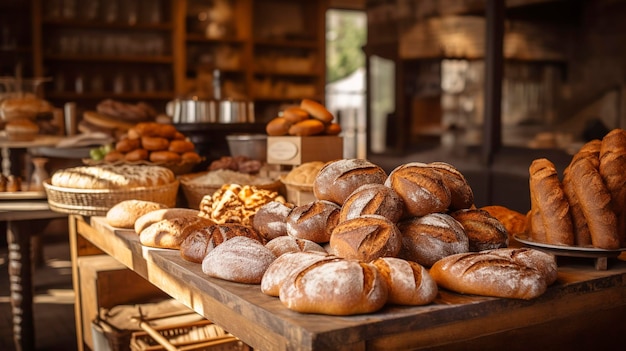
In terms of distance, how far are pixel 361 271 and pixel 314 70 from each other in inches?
270

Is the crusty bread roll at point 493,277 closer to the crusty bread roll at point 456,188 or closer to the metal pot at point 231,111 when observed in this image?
the crusty bread roll at point 456,188

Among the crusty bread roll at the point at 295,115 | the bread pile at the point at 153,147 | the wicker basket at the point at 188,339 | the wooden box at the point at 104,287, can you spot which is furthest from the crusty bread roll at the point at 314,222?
the bread pile at the point at 153,147

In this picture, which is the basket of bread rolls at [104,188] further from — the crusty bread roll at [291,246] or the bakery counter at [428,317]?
the crusty bread roll at [291,246]

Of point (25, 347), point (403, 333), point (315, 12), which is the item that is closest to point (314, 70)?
point (315, 12)

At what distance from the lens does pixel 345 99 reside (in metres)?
10.9

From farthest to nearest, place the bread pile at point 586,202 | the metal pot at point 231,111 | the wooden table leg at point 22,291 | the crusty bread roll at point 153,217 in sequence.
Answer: the metal pot at point 231,111 → the wooden table leg at point 22,291 → the crusty bread roll at point 153,217 → the bread pile at point 586,202

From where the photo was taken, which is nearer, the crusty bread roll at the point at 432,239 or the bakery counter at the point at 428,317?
the bakery counter at the point at 428,317

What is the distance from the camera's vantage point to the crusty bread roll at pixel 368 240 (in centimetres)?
132

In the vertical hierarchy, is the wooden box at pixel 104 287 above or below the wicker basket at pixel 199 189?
below

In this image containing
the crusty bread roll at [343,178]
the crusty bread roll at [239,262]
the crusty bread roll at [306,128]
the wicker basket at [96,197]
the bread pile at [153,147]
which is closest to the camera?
the crusty bread roll at [239,262]

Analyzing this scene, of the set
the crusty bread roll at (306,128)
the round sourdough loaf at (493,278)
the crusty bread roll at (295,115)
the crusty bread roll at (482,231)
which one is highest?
the crusty bread roll at (295,115)

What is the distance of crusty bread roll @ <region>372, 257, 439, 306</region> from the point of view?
3.99ft

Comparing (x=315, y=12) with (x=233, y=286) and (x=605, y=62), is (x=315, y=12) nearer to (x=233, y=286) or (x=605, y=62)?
(x=605, y=62)

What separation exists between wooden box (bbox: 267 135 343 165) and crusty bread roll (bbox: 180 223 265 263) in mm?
1002
